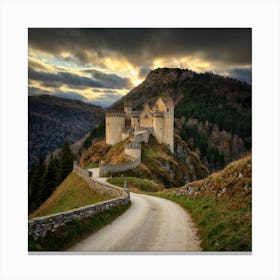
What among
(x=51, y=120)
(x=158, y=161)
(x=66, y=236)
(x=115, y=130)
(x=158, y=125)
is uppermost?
(x=158, y=125)

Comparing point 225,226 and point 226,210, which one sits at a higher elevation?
point 226,210

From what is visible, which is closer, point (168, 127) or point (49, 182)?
point (49, 182)

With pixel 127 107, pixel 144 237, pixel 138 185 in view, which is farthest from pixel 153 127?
pixel 144 237

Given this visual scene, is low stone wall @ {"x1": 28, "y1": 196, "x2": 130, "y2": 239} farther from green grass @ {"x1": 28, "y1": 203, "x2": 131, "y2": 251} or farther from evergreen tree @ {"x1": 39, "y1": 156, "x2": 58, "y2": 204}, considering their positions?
evergreen tree @ {"x1": 39, "y1": 156, "x2": 58, "y2": 204}

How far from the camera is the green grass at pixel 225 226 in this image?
9828 millimetres

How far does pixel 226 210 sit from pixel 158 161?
28680 millimetres

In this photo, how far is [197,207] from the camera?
13281mm

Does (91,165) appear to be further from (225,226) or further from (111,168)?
(225,226)

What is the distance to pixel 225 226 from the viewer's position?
33.1ft

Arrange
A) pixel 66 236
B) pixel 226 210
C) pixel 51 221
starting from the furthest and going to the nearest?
pixel 226 210 < pixel 66 236 < pixel 51 221

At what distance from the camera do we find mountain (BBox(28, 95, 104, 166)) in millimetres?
13031

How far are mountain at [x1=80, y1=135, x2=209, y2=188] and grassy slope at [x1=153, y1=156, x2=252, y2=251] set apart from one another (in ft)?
63.0

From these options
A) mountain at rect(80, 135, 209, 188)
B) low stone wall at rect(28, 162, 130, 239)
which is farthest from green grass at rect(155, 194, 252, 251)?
mountain at rect(80, 135, 209, 188)
